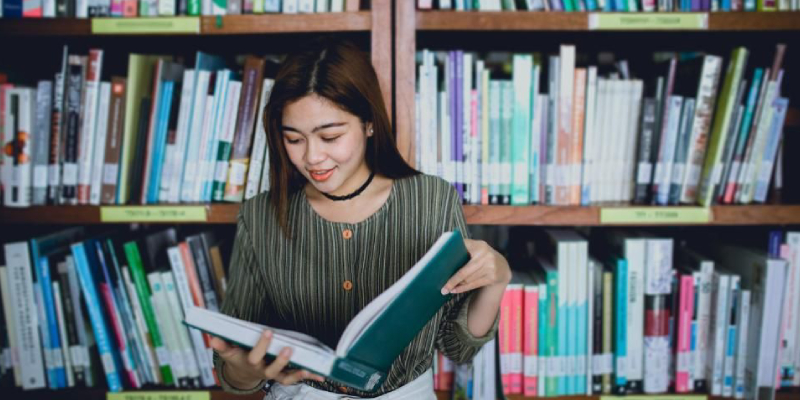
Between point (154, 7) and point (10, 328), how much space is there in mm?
844

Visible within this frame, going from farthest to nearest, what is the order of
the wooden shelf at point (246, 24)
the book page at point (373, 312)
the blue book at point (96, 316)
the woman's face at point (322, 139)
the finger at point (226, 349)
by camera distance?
the blue book at point (96, 316) → the wooden shelf at point (246, 24) → the woman's face at point (322, 139) → the finger at point (226, 349) → the book page at point (373, 312)

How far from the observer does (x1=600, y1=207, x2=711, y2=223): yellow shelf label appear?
1.10 metres

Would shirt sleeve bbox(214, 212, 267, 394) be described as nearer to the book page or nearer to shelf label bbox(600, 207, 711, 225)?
the book page

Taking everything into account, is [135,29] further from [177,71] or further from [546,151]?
[546,151]

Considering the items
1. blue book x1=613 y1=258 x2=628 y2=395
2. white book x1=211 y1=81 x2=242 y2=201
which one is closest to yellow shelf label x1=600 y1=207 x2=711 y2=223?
blue book x1=613 y1=258 x2=628 y2=395

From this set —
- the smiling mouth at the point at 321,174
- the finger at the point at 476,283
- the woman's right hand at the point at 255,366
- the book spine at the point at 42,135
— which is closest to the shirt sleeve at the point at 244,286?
the woman's right hand at the point at 255,366

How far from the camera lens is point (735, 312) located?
1157mm

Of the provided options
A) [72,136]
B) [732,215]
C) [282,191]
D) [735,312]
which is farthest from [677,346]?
[72,136]

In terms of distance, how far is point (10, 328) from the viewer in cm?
122

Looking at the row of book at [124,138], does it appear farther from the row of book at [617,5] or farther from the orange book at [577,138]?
the orange book at [577,138]

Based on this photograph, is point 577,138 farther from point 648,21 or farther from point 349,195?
point 349,195

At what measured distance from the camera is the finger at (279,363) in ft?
2.25

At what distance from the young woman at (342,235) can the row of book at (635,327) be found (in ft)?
0.73

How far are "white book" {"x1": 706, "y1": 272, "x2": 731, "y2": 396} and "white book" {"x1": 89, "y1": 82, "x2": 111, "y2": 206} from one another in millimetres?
1453
